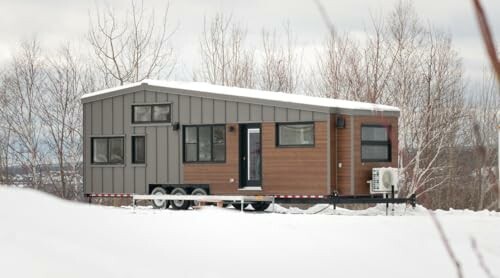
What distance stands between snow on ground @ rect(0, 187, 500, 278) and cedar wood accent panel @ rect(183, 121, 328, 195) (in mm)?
5832

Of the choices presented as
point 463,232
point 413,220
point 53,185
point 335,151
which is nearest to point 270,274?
point 463,232

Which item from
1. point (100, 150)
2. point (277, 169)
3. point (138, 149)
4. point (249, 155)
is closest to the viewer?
point (277, 169)

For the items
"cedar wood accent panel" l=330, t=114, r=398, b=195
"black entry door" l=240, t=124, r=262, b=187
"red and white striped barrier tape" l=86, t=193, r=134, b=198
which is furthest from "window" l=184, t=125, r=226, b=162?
"cedar wood accent panel" l=330, t=114, r=398, b=195

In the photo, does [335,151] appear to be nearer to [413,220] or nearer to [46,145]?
[413,220]

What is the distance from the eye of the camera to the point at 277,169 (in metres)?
18.8

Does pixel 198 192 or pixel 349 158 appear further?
pixel 198 192

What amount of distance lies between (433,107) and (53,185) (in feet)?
48.7

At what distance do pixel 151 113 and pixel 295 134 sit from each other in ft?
13.3

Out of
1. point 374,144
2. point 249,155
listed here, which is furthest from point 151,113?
point 374,144

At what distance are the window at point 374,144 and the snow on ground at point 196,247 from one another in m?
6.35

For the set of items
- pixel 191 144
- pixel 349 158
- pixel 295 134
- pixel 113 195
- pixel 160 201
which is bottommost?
pixel 160 201

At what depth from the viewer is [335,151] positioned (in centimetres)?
1847

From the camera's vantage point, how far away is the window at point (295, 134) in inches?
729

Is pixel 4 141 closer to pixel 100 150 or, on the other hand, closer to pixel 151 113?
pixel 100 150
